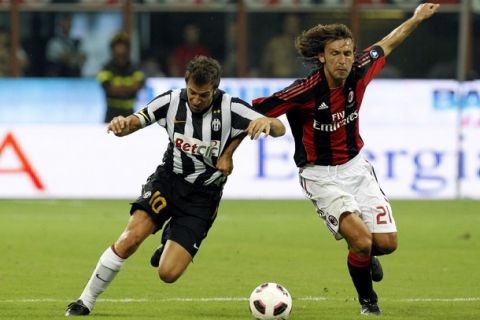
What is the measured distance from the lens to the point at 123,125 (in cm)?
901

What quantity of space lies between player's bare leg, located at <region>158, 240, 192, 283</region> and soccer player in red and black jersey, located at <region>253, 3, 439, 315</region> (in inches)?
39.6

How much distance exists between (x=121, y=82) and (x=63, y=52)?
2260 millimetres

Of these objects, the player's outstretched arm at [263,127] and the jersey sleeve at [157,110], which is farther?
the jersey sleeve at [157,110]

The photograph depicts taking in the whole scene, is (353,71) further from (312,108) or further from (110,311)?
(110,311)

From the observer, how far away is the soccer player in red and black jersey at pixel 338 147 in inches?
367

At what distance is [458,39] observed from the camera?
21469 millimetres

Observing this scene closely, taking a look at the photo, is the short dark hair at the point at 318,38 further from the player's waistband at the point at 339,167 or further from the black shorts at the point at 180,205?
the black shorts at the point at 180,205

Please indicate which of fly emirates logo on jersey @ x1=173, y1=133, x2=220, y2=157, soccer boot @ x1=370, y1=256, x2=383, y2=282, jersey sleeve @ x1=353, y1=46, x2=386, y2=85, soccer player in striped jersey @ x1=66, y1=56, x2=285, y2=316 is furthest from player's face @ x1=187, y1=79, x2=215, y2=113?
soccer boot @ x1=370, y1=256, x2=383, y2=282

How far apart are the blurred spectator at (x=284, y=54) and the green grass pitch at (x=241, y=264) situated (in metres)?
3.26

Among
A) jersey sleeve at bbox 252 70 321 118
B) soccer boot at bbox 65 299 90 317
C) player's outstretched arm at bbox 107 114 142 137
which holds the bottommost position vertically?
soccer boot at bbox 65 299 90 317

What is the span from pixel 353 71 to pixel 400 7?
11833mm

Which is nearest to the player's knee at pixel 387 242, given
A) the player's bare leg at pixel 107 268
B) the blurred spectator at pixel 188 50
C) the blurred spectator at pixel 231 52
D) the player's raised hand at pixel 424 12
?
the player's bare leg at pixel 107 268

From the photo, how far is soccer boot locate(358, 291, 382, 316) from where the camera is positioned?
9.33 meters

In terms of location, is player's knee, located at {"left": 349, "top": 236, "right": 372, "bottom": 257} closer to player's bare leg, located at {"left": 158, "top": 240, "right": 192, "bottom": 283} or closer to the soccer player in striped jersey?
the soccer player in striped jersey
